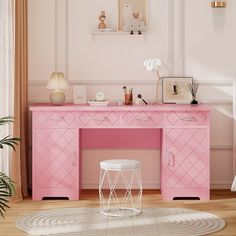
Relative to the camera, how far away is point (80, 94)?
5.47m

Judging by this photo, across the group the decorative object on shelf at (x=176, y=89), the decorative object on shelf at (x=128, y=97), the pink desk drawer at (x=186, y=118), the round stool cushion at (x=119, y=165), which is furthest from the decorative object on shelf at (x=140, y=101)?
the round stool cushion at (x=119, y=165)

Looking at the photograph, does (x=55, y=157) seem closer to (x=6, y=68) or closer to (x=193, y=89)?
(x=6, y=68)

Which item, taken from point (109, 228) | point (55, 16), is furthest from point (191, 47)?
point (109, 228)

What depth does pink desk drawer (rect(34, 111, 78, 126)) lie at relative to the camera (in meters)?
5.01

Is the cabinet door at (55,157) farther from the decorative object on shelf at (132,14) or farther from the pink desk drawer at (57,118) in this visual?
the decorative object on shelf at (132,14)

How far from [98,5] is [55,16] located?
44cm

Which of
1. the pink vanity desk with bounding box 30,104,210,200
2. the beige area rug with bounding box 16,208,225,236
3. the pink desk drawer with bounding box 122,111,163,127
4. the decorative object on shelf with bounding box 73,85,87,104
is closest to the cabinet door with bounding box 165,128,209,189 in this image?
the pink vanity desk with bounding box 30,104,210,200

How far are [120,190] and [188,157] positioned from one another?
2.90 ft

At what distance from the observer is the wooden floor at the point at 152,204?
4313 mm

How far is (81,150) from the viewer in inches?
219

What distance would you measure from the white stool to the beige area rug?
140 mm

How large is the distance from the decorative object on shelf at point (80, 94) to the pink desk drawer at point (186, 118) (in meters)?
0.92

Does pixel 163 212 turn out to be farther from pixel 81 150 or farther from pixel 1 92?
pixel 1 92

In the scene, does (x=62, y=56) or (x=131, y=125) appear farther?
(x=62, y=56)
